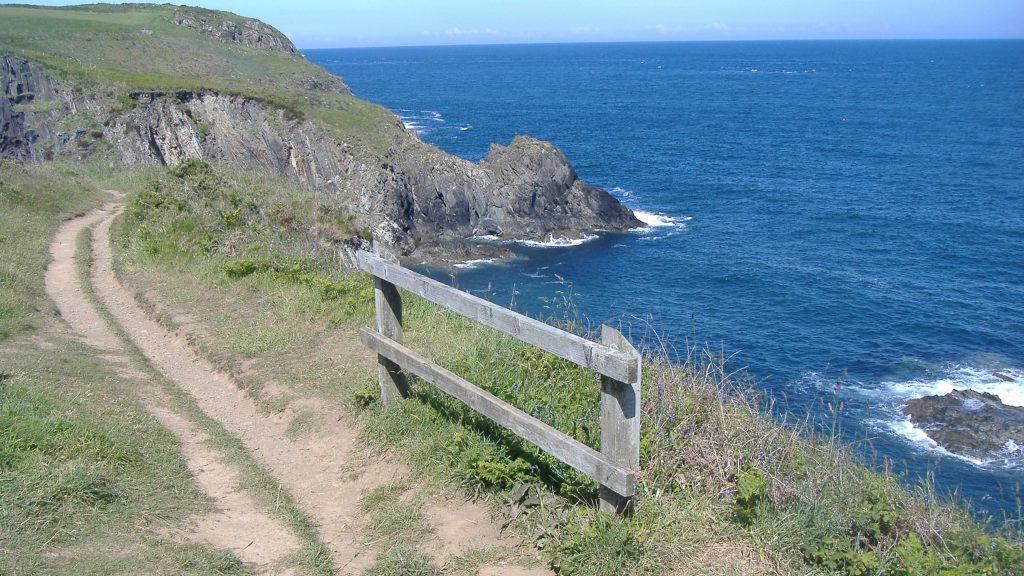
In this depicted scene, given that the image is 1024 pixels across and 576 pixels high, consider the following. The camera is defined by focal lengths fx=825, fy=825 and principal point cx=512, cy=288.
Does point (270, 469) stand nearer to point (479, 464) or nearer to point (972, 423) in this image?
point (479, 464)

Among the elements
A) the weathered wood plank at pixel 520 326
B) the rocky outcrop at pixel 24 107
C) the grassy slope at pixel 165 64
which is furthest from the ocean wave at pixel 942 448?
the rocky outcrop at pixel 24 107

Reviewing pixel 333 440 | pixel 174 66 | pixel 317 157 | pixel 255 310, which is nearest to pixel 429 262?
pixel 317 157

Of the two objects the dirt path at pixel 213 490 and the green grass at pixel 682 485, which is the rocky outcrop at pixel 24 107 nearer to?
the dirt path at pixel 213 490

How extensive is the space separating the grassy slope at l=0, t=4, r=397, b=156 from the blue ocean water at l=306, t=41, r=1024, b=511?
15.9 meters

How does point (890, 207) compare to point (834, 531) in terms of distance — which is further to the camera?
point (890, 207)

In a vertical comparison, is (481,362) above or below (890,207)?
above

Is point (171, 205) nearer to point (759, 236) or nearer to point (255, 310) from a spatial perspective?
point (255, 310)

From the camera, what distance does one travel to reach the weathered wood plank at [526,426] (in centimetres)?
497

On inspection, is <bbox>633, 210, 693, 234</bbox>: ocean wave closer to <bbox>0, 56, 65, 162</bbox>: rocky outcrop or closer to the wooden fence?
<bbox>0, 56, 65, 162</bbox>: rocky outcrop

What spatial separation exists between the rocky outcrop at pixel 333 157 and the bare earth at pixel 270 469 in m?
36.4

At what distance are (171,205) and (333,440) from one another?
9.89 metres

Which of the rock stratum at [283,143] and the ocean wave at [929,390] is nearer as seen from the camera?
the ocean wave at [929,390]

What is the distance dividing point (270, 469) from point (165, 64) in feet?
212

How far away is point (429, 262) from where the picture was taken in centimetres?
4803
